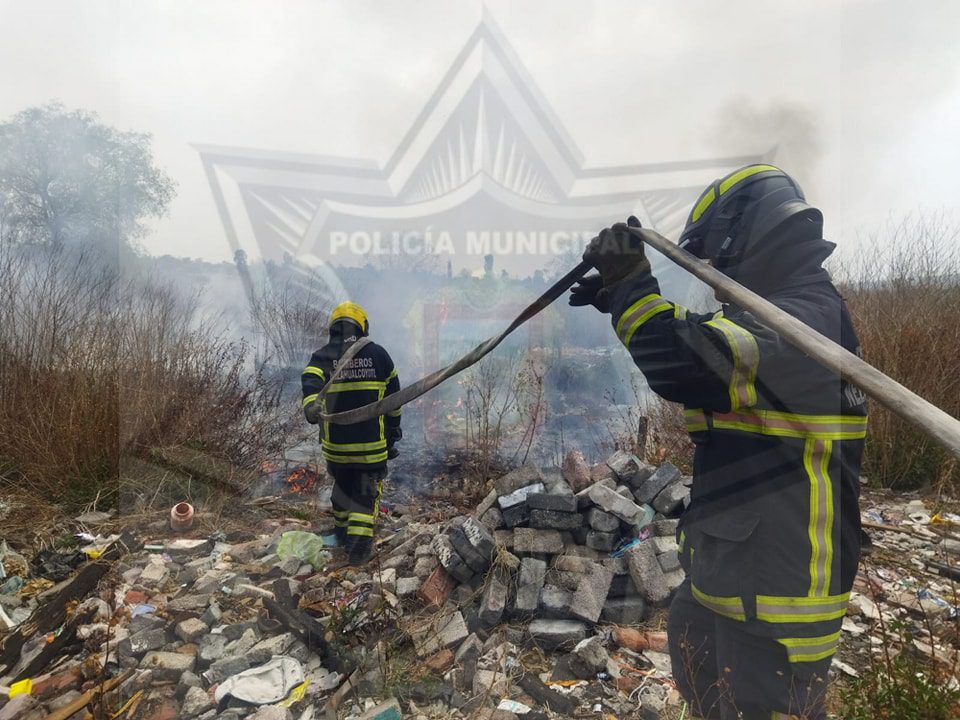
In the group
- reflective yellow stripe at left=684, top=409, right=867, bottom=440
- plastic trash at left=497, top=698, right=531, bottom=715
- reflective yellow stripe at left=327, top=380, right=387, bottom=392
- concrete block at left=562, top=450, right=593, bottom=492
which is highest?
reflective yellow stripe at left=684, top=409, right=867, bottom=440

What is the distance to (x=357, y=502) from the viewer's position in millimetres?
4113

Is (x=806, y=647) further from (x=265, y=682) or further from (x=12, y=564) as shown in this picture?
(x=12, y=564)

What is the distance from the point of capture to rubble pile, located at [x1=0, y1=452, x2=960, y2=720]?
2531 mm

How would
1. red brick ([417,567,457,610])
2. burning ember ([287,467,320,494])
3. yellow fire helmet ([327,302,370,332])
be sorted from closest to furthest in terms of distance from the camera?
1. red brick ([417,567,457,610])
2. yellow fire helmet ([327,302,370,332])
3. burning ember ([287,467,320,494])

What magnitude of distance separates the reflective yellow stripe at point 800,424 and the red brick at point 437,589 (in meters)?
2.51

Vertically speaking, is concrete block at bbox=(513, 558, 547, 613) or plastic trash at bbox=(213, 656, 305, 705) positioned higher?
concrete block at bbox=(513, 558, 547, 613)

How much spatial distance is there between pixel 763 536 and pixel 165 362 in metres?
6.39

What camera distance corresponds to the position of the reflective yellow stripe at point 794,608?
1.38 metres

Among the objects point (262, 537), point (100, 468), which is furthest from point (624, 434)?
point (100, 468)

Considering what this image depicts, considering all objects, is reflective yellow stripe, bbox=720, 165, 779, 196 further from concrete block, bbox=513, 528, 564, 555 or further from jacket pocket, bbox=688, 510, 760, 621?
concrete block, bbox=513, 528, 564, 555

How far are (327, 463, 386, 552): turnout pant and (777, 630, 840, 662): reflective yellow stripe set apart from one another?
3219mm

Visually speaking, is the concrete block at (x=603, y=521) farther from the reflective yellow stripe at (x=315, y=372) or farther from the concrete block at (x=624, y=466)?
the reflective yellow stripe at (x=315, y=372)

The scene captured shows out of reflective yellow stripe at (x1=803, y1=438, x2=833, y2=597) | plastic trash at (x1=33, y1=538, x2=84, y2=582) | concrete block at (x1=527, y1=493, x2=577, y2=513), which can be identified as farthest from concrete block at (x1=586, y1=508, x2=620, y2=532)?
plastic trash at (x1=33, y1=538, x2=84, y2=582)

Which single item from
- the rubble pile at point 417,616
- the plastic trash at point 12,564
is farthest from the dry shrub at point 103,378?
the rubble pile at point 417,616
